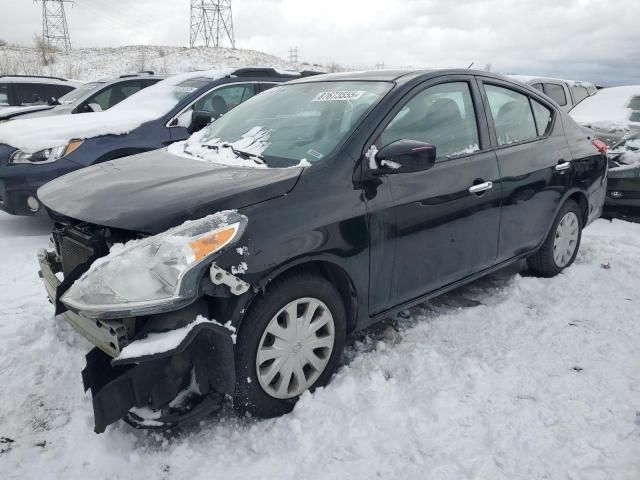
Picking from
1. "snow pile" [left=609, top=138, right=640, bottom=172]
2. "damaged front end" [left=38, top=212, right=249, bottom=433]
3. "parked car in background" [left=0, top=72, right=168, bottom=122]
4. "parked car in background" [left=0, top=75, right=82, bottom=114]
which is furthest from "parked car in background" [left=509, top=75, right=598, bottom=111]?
"parked car in background" [left=0, top=75, right=82, bottom=114]

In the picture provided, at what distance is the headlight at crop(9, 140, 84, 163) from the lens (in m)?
4.76

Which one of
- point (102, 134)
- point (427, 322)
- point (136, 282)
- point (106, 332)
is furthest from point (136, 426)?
A: point (102, 134)

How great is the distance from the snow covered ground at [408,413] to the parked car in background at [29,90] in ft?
29.7

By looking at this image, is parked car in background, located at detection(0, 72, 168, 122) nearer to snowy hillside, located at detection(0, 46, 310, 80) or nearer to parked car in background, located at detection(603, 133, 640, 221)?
parked car in background, located at detection(603, 133, 640, 221)

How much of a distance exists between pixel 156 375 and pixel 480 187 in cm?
221

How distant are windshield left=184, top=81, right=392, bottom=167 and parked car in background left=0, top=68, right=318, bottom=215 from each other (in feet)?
4.10

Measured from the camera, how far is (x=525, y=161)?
357cm

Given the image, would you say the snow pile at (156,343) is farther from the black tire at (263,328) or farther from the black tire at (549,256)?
the black tire at (549,256)

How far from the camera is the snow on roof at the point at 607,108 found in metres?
7.14

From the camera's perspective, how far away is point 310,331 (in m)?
2.43

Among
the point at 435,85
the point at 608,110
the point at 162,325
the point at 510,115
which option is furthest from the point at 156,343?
the point at 608,110

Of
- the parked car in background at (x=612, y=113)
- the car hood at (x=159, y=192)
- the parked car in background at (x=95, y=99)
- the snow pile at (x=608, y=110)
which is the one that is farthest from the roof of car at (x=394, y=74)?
the parked car in background at (x=95, y=99)

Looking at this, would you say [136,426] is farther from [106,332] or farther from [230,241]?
[230,241]

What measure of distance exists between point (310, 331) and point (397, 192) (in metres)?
0.89
